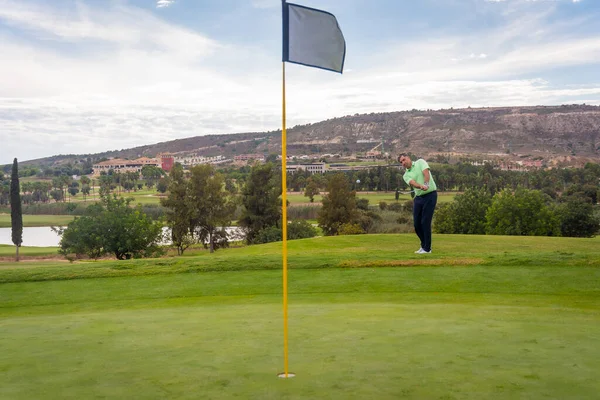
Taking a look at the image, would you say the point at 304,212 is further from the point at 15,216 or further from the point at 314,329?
the point at 314,329

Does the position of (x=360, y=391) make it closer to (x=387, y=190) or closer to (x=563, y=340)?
(x=563, y=340)

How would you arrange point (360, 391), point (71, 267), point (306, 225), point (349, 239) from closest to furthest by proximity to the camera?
point (360, 391) → point (71, 267) → point (349, 239) → point (306, 225)

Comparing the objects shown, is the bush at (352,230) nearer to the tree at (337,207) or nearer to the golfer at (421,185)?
the tree at (337,207)

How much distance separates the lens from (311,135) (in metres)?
168

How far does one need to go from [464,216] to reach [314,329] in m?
59.1

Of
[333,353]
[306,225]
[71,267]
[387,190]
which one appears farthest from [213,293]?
[387,190]

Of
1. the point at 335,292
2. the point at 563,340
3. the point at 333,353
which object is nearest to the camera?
the point at 333,353

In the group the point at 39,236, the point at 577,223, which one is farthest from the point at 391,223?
the point at 39,236

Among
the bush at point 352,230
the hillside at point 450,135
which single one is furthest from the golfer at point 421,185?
the hillside at point 450,135

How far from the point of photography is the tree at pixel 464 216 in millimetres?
63281

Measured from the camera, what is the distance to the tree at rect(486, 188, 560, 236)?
5800cm

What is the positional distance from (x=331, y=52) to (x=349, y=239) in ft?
50.5

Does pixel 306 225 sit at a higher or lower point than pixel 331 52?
lower

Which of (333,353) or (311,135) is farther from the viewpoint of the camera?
(311,135)
